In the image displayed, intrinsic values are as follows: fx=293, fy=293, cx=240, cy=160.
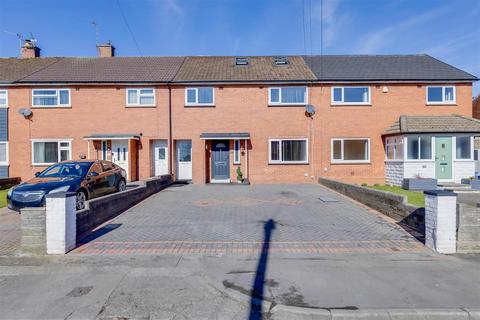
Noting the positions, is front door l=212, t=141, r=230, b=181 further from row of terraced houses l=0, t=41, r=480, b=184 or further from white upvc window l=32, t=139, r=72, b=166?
white upvc window l=32, t=139, r=72, b=166

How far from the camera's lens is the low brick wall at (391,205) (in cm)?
671

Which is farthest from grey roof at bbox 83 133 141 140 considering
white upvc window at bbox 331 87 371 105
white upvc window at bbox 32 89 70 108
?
white upvc window at bbox 331 87 371 105

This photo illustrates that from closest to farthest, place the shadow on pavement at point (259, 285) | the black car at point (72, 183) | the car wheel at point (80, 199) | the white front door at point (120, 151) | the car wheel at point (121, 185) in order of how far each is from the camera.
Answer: the shadow on pavement at point (259, 285), the black car at point (72, 183), the car wheel at point (80, 199), the car wheel at point (121, 185), the white front door at point (120, 151)

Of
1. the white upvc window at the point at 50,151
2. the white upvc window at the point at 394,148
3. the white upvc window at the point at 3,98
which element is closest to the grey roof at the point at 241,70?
the white upvc window at the point at 394,148

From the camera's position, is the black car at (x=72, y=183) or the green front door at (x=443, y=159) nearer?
the black car at (x=72, y=183)

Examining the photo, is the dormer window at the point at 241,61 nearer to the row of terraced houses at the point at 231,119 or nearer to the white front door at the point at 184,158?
the row of terraced houses at the point at 231,119

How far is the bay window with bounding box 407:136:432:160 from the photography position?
583 inches

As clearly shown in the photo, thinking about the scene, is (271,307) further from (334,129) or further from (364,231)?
(334,129)

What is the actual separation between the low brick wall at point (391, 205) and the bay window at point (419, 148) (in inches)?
219

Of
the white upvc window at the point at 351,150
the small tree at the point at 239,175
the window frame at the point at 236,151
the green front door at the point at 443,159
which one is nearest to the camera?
the green front door at the point at 443,159

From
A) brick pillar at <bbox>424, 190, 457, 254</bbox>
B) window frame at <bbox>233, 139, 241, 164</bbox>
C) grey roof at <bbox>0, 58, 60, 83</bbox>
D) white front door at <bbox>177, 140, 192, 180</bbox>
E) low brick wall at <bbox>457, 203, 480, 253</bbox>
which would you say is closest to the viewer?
brick pillar at <bbox>424, 190, 457, 254</bbox>

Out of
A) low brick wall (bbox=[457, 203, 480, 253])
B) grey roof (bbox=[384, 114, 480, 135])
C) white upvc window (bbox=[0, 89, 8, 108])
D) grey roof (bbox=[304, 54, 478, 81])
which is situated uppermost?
grey roof (bbox=[304, 54, 478, 81])

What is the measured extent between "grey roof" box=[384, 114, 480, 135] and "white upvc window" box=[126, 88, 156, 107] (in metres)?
13.3

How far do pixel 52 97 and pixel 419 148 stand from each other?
2004 cm
